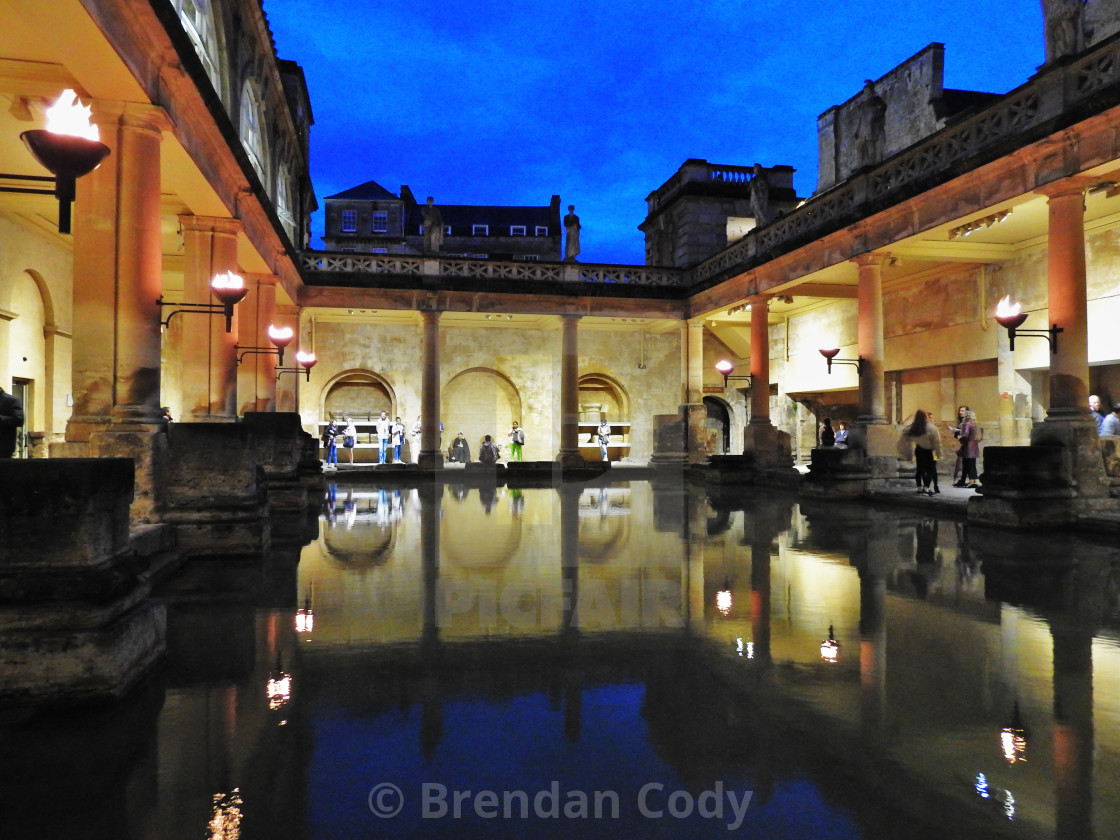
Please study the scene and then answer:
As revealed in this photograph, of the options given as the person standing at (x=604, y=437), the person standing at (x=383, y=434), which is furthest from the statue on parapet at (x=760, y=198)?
the person standing at (x=383, y=434)

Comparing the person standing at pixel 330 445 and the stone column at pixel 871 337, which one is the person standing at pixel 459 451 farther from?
the stone column at pixel 871 337

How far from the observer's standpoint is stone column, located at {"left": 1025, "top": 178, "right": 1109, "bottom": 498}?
920 cm

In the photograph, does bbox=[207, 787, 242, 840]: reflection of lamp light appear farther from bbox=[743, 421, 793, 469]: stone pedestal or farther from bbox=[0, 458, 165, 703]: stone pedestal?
bbox=[743, 421, 793, 469]: stone pedestal

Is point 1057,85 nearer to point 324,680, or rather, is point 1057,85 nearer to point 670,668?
point 670,668

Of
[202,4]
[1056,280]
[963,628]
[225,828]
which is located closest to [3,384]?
[202,4]

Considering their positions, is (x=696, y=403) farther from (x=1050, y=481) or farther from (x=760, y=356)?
(x=1050, y=481)

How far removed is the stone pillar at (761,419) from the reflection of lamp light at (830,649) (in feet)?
45.2

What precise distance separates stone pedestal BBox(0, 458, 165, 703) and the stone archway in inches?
929

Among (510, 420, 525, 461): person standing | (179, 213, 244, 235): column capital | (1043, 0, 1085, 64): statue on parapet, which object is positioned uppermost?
(1043, 0, 1085, 64): statue on parapet

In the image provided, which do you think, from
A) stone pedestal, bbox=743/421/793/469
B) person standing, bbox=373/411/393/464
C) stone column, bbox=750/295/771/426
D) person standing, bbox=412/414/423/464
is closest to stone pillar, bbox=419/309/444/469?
person standing, bbox=373/411/393/464

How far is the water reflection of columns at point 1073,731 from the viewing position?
7.27 ft

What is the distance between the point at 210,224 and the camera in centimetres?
1059

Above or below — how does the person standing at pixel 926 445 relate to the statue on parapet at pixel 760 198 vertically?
below

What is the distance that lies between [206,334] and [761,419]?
12.8 meters
